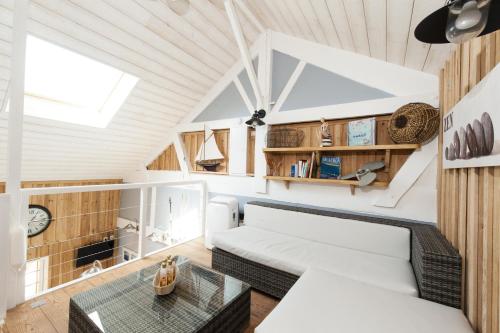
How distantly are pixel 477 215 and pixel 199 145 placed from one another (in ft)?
12.0

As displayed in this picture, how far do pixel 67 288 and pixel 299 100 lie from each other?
10.5ft

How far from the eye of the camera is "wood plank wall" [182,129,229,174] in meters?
3.75

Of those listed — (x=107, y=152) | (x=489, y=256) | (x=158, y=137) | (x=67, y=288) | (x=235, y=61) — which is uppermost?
(x=235, y=61)

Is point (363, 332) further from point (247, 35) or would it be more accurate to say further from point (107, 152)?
point (107, 152)

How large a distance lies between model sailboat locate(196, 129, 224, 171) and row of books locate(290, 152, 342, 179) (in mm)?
1448

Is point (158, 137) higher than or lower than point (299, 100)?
lower

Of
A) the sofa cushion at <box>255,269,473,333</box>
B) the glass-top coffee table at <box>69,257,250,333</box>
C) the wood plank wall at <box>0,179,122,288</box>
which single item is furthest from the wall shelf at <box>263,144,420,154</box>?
the wood plank wall at <box>0,179,122,288</box>

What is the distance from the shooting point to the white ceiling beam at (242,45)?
91.5 inches

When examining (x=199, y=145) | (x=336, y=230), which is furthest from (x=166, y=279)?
(x=199, y=145)

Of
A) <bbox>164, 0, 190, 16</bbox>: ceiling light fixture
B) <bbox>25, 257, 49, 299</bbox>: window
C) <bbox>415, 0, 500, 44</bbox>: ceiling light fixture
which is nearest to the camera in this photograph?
<bbox>415, 0, 500, 44</bbox>: ceiling light fixture

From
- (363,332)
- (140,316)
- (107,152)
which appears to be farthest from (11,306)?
(107,152)

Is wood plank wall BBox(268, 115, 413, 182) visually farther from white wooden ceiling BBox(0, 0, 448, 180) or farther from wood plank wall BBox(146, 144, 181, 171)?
wood plank wall BBox(146, 144, 181, 171)

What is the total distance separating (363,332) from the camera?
104 centimetres

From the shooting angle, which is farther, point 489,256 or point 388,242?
point 388,242
